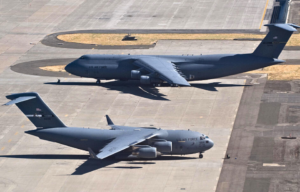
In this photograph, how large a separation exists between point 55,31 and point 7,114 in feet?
138

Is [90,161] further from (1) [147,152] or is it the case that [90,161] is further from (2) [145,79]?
(2) [145,79]

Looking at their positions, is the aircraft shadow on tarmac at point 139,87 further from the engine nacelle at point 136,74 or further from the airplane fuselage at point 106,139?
the airplane fuselage at point 106,139

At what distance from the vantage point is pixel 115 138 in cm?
5538

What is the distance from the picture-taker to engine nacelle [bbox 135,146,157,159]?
54.0 meters

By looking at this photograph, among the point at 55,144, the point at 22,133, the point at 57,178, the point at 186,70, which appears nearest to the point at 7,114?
the point at 22,133

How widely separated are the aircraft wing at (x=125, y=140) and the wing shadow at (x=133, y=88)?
18.0m

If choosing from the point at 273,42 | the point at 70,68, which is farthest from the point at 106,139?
the point at 273,42

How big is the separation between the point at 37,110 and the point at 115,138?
26.1 ft

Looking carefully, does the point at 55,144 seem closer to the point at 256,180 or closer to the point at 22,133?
the point at 22,133

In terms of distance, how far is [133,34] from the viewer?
104 m

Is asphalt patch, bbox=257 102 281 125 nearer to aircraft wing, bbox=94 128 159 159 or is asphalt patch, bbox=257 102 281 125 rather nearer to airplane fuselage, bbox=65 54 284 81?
airplane fuselage, bbox=65 54 284 81

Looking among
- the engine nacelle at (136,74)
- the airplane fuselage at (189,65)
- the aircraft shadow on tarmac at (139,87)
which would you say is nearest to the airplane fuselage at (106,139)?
the aircraft shadow on tarmac at (139,87)

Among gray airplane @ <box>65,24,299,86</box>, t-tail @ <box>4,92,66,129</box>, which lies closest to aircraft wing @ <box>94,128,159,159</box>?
t-tail @ <box>4,92,66,129</box>

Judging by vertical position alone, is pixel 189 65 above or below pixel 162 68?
below
